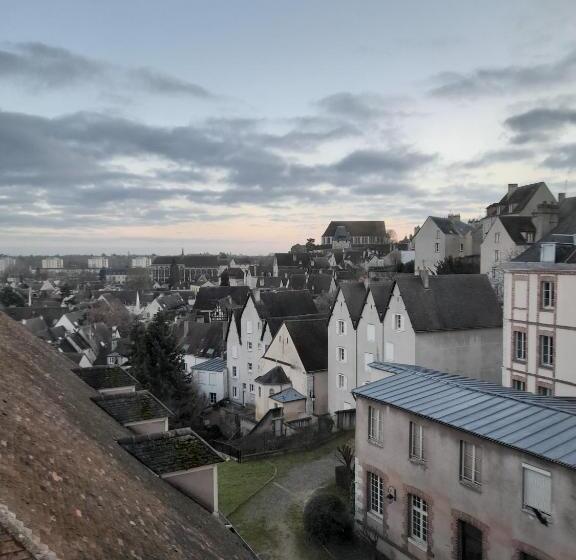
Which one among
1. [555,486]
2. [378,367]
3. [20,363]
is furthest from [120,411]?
[378,367]

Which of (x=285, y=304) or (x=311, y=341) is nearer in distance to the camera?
(x=311, y=341)

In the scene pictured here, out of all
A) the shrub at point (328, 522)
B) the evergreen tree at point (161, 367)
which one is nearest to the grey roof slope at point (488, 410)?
the shrub at point (328, 522)

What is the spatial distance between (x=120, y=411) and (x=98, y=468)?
571 cm

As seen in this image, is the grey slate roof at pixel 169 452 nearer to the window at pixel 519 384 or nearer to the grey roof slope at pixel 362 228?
the window at pixel 519 384

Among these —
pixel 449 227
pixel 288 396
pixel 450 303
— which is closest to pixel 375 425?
pixel 450 303

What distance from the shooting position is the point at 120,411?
1302 cm

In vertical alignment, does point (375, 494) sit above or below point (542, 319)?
below

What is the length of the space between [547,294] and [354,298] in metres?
11.7

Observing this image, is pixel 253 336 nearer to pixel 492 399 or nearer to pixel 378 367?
pixel 378 367

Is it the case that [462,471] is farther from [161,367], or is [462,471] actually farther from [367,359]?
[161,367]

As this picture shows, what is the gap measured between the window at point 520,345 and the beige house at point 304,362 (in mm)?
12777

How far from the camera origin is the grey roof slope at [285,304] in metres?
44.8

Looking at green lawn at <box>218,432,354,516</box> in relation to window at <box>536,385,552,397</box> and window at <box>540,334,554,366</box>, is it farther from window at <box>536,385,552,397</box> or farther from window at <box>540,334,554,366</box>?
window at <box>540,334,554,366</box>

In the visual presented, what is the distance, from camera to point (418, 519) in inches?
635
